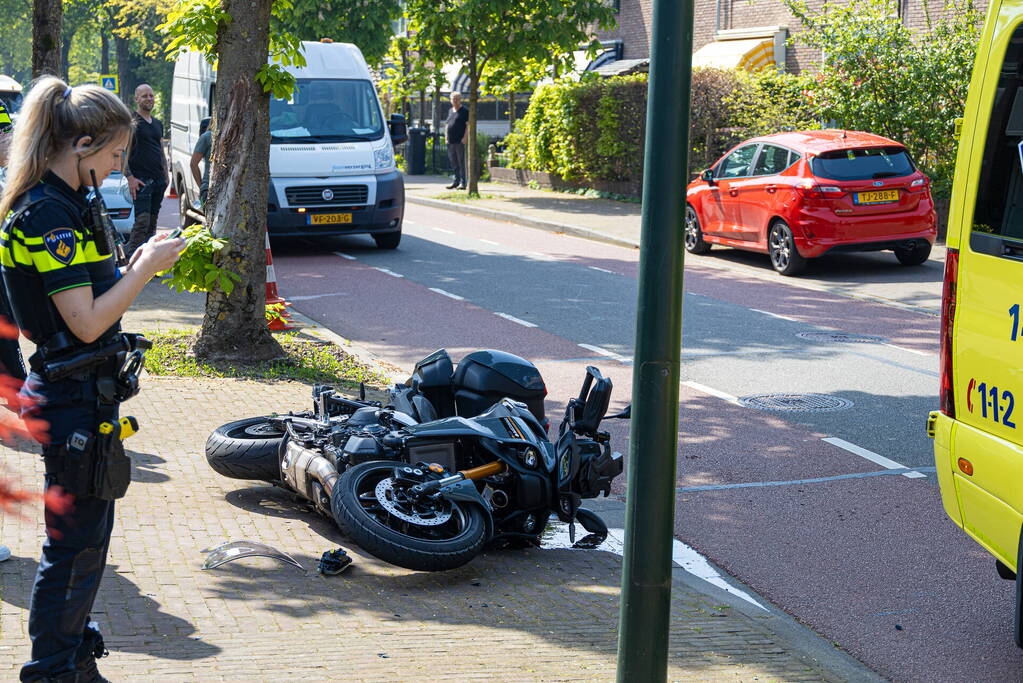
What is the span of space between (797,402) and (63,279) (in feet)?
21.2

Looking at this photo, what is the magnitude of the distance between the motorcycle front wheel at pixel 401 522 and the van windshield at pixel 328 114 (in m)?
12.3

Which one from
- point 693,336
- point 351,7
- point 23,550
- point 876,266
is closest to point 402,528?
point 23,550

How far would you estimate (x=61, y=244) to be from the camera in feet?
10.5

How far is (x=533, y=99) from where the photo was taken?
2869 centimetres

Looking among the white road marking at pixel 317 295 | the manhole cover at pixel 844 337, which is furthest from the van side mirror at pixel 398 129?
the manhole cover at pixel 844 337

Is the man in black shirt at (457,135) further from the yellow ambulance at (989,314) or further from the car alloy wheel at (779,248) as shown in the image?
the yellow ambulance at (989,314)

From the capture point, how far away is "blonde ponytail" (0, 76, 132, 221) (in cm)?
326

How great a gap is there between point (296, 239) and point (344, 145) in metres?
2.85

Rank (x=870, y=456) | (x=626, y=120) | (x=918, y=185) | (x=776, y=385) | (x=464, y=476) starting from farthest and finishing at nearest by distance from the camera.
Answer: (x=626, y=120), (x=918, y=185), (x=776, y=385), (x=870, y=456), (x=464, y=476)

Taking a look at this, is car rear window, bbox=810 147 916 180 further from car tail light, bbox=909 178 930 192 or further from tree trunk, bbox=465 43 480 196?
tree trunk, bbox=465 43 480 196

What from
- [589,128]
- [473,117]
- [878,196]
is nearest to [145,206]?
[878,196]

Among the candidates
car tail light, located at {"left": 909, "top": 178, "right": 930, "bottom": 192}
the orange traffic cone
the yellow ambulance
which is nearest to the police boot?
the yellow ambulance

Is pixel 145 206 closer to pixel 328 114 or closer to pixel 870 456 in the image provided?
pixel 328 114

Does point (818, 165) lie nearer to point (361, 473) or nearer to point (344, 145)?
point (344, 145)
